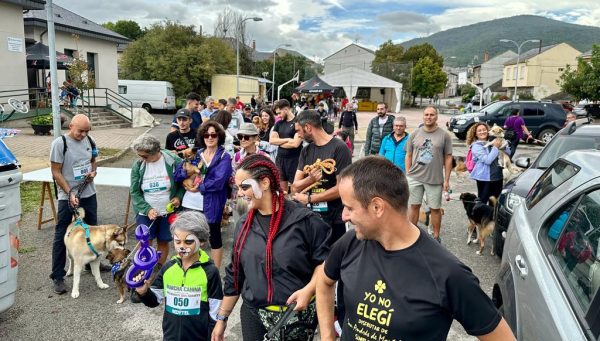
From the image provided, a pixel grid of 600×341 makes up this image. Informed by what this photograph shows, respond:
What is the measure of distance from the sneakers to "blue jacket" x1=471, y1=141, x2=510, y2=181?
5453 mm

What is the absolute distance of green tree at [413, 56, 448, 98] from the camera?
5653cm

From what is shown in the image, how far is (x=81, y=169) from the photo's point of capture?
486 centimetres

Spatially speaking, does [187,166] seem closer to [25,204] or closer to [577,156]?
[577,156]

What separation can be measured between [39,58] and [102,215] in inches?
605

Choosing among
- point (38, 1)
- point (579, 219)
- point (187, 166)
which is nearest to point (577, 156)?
point (579, 219)

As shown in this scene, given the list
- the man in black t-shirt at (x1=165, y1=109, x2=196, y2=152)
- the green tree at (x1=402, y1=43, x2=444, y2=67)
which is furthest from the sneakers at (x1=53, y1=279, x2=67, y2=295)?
the green tree at (x1=402, y1=43, x2=444, y2=67)

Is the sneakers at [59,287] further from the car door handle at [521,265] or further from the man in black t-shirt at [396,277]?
the car door handle at [521,265]

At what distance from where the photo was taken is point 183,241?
2742mm

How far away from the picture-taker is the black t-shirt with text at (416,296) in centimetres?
153

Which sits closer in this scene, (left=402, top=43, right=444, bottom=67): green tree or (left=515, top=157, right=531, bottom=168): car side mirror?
(left=515, top=157, right=531, bottom=168): car side mirror

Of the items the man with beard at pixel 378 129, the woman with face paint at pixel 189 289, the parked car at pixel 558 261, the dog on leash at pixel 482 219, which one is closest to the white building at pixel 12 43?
the man with beard at pixel 378 129

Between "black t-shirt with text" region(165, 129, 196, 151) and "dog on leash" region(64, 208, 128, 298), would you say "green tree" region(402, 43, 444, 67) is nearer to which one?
"black t-shirt with text" region(165, 129, 196, 151)

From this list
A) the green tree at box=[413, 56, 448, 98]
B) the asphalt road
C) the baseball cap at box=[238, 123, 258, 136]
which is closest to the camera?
the asphalt road

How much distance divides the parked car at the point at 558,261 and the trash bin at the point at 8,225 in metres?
3.86
